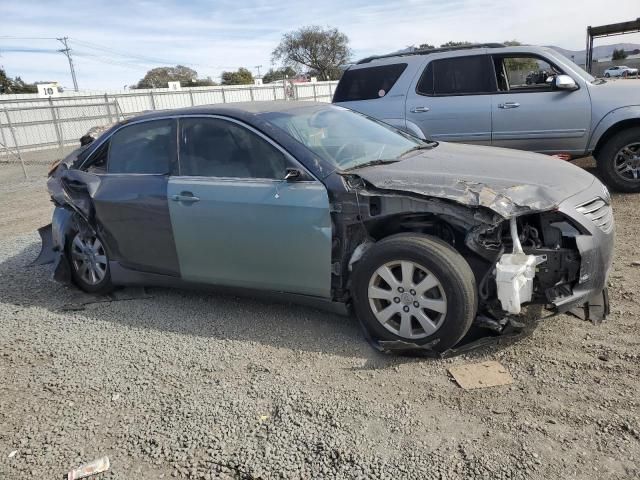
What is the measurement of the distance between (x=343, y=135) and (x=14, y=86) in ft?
190

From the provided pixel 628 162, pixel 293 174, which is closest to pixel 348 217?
pixel 293 174

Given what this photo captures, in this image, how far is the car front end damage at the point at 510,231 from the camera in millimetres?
3139

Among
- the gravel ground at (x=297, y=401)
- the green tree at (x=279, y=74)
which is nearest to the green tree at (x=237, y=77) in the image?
the green tree at (x=279, y=74)

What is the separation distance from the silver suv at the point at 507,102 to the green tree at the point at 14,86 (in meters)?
52.3

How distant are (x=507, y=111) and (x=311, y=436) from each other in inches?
226

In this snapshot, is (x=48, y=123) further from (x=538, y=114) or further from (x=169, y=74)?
(x=169, y=74)

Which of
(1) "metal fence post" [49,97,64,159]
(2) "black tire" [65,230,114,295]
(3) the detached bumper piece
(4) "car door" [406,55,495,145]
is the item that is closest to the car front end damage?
(3) the detached bumper piece

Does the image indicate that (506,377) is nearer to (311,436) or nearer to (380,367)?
(380,367)

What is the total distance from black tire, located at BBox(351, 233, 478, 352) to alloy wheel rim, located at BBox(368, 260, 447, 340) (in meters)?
0.02

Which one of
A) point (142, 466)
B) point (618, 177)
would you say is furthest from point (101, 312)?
point (618, 177)

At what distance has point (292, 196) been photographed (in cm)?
365

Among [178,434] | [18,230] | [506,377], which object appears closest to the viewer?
[178,434]

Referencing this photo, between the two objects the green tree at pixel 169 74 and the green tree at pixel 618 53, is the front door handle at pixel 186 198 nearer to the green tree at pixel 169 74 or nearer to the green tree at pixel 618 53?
the green tree at pixel 618 53

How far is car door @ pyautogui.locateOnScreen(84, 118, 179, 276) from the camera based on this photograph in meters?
4.28
